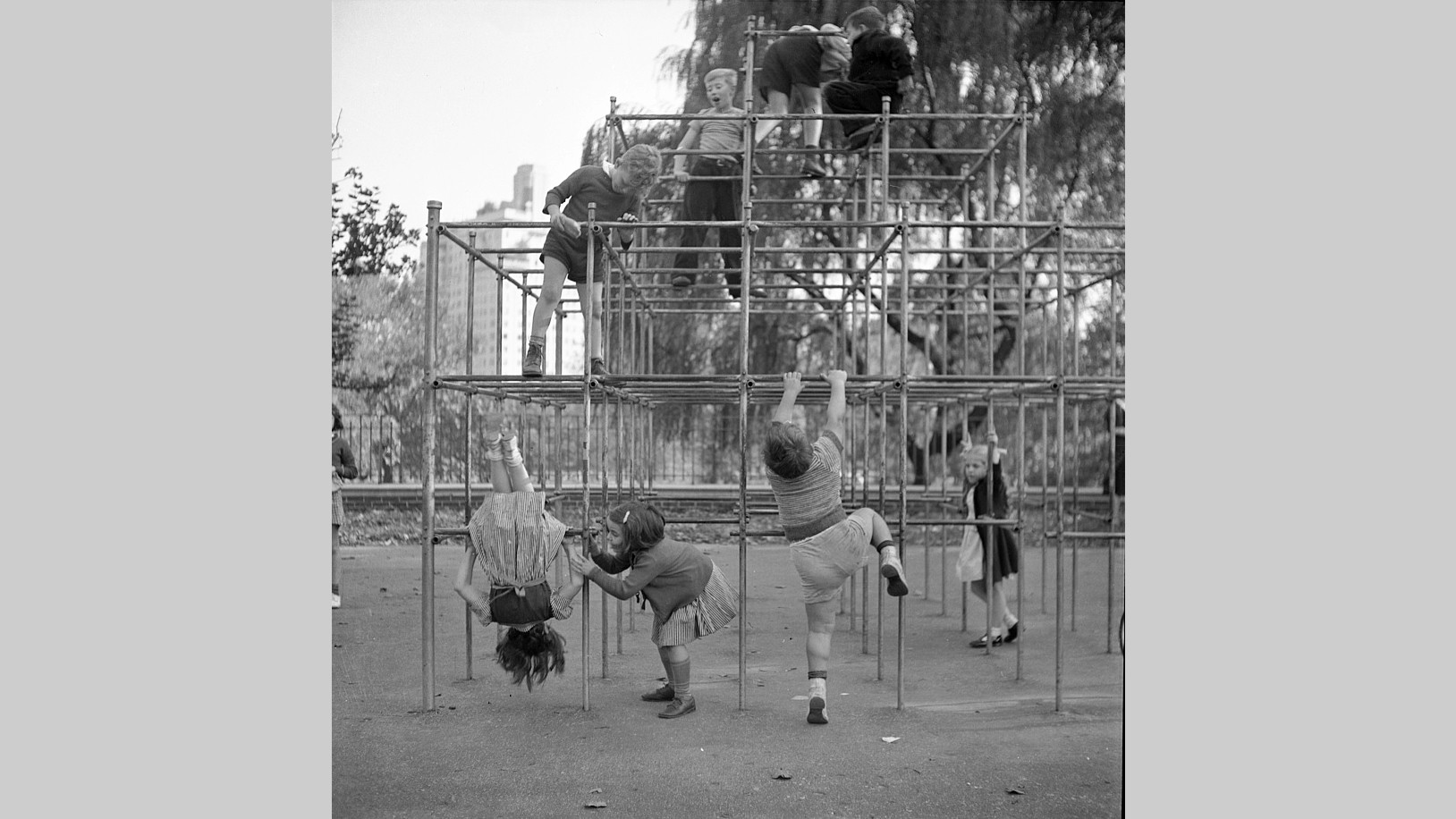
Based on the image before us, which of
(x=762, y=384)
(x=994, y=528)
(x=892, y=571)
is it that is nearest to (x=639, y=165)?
(x=762, y=384)

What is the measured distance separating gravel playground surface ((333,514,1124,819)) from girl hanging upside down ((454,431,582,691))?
0.29 metres

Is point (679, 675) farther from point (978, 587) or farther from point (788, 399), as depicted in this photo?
point (978, 587)

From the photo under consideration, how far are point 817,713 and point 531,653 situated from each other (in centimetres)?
125

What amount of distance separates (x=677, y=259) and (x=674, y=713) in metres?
5.33

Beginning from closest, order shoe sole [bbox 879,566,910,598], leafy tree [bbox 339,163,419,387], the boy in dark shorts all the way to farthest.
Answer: shoe sole [bbox 879,566,910,598] → the boy in dark shorts → leafy tree [bbox 339,163,419,387]

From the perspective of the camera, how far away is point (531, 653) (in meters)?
5.07

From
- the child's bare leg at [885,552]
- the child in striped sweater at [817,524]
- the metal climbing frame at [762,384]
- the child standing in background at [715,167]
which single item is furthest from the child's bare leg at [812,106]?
the child's bare leg at [885,552]

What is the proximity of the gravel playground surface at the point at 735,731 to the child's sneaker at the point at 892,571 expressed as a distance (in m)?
0.55

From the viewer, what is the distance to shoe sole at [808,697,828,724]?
5008 mm

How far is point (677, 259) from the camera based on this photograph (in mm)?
9812

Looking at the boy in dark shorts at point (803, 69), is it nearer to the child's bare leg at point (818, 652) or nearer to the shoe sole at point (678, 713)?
→ the child's bare leg at point (818, 652)

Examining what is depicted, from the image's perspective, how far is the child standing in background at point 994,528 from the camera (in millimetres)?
6812

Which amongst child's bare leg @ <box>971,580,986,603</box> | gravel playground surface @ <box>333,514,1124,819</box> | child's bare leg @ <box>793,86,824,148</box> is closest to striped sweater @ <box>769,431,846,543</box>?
gravel playground surface @ <box>333,514,1124,819</box>

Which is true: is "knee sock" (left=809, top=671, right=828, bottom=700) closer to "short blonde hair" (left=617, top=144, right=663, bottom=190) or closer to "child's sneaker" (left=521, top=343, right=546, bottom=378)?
"child's sneaker" (left=521, top=343, right=546, bottom=378)
